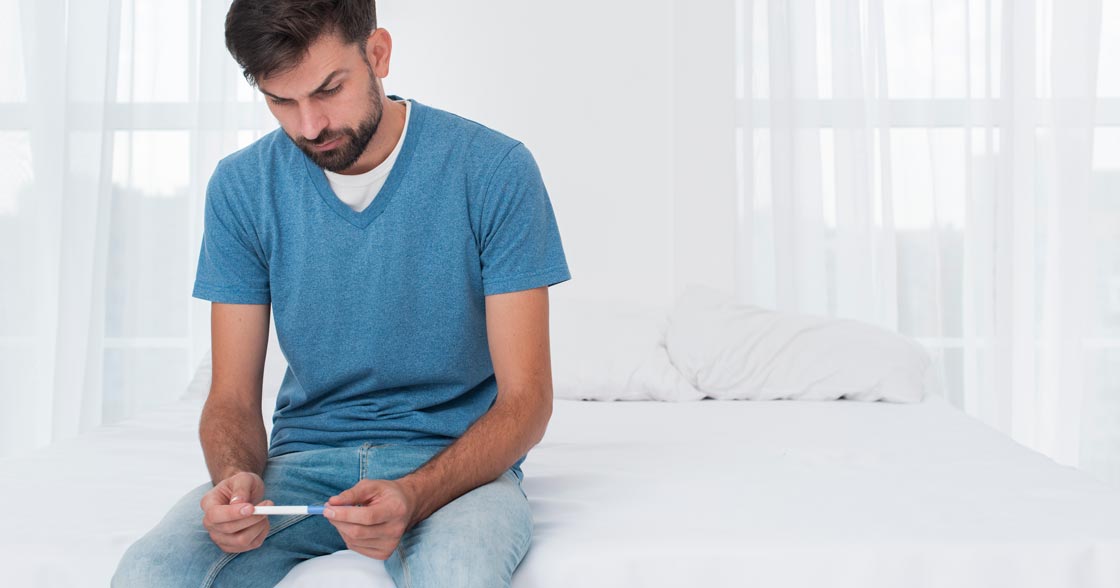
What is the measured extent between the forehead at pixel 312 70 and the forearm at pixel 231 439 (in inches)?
17.2

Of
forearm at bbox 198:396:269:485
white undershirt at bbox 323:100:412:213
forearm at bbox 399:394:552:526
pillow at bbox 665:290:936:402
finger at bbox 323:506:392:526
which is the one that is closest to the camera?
finger at bbox 323:506:392:526

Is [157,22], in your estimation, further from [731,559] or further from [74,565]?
[731,559]

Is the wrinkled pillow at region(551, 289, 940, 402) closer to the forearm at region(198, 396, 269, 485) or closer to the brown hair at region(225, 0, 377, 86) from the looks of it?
the forearm at region(198, 396, 269, 485)

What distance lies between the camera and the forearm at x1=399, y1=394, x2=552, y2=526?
116cm

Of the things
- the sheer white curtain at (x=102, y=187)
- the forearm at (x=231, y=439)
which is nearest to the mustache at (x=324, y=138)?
the forearm at (x=231, y=439)

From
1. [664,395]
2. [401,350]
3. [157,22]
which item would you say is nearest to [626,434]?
[664,395]

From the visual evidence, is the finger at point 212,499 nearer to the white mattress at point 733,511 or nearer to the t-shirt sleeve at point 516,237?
the white mattress at point 733,511

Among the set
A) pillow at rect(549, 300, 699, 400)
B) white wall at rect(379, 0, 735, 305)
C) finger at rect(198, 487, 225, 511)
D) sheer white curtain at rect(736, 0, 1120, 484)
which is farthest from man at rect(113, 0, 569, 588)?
sheer white curtain at rect(736, 0, 1120, 484)

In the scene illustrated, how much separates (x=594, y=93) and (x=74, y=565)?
2.27 metres

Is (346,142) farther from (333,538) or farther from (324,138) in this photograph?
(333,538)

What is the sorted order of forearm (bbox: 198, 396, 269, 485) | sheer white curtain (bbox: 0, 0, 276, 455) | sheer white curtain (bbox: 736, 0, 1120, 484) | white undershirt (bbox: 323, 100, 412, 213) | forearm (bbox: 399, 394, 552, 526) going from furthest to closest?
sheer white curtain (bbox: 0, 0, 276, 455)
sheer white curtain (bbox: 736, 0, 1120, 484)
white undershirt (bbox: 323, 100, 412, 213)
forearm (bbox: 198, 396, 269, 485)
forearm (bbox: 399, 394, 552, 526)

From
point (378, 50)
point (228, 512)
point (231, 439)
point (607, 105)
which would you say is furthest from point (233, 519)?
point (607, 105)

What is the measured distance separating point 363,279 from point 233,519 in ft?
1.32

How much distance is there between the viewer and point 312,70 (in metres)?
1.29
